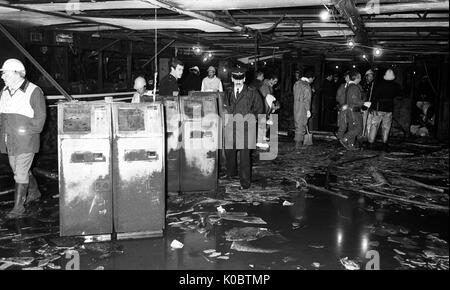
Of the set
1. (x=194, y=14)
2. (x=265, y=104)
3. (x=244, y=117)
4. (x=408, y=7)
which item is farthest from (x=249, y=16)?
(x=265, y=104)

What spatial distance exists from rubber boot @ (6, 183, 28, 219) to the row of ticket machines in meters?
1.32

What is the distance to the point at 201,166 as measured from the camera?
7.11 metres

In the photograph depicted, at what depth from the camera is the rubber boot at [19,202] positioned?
581cm

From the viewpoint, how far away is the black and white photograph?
4.72 m

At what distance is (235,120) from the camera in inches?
299

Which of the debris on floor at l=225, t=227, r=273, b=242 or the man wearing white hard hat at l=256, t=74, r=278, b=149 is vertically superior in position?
the man wearing white hard hat at l=256, t=74, r=278, b=149

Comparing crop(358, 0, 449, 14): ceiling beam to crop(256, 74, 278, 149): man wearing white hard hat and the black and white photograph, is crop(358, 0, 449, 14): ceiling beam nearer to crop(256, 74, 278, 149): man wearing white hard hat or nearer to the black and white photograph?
the black and white photograph

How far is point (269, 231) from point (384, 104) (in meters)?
7.81

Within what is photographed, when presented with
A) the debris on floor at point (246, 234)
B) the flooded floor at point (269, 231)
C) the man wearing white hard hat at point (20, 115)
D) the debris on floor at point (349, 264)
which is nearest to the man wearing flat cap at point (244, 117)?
the flooded floor at point (269, 231)

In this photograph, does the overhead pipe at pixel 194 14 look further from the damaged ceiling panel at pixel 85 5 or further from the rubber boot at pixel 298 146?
the rubber boot at pixel 298 146

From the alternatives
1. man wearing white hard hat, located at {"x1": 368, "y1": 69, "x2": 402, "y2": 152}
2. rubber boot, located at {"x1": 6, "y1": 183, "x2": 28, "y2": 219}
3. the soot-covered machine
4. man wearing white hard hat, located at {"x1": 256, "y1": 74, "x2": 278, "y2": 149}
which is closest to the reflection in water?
the soot-covered machine

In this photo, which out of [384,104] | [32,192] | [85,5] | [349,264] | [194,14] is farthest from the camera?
[384,104]

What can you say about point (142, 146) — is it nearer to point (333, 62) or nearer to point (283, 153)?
point (283, 153)

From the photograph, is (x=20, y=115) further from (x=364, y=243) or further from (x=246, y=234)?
(x=364, y=243)
